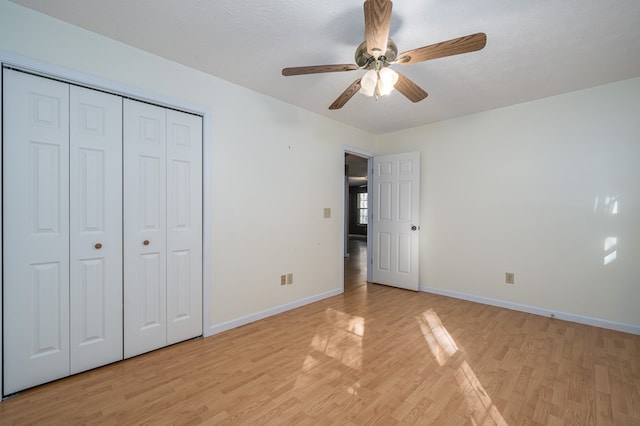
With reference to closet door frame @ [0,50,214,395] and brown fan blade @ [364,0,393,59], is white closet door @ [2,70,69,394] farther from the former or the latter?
brown fan blade @ [364,0,393,59]

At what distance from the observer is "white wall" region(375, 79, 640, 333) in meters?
2.86

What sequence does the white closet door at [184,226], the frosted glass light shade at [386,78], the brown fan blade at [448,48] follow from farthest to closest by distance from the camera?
the white closet door at [184,226]
the frosted glass light shade at [386,78]
the brown fan blade at [448,48]

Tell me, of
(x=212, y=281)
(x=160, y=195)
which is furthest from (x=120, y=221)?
(x=212, y=281)

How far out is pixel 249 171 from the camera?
3055 mm

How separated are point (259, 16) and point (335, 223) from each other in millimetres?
2744

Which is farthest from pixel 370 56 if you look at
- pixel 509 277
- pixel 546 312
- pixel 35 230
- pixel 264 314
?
→ pixel 546 312

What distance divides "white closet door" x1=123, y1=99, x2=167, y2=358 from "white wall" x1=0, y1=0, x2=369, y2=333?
0.33 m

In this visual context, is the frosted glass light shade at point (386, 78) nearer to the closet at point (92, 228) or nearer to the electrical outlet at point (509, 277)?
the closet at point (92, 228)

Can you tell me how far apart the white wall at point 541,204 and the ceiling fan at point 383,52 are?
2.09 metres

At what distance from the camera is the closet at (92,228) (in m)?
1.84

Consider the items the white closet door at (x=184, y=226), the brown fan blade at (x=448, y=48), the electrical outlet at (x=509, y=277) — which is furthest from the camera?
the electrical outlet at (x=509, y=277)

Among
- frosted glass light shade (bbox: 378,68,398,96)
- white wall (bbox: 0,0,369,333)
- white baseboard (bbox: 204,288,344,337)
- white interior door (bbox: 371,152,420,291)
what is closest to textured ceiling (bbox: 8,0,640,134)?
white wall (bbox: 0,0,369,333)

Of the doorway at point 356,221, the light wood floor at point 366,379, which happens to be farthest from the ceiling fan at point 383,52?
the doorway at point 356,221

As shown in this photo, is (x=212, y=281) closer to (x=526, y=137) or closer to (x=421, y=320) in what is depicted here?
(x=421, y=320)
